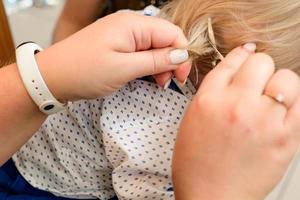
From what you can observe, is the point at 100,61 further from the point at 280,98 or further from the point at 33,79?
the point at 280,98

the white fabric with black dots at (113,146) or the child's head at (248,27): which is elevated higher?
the child's head at (248,27)

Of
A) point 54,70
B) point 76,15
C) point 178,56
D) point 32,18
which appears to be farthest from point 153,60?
point 32,18

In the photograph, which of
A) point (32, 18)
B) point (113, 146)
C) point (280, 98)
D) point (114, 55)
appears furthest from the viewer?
point (32, 18)

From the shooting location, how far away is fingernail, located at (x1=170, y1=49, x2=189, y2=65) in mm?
582

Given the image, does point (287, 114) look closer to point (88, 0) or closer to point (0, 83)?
point (0, 83)

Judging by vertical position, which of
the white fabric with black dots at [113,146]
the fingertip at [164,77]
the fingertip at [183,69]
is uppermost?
the fingertip at [183,69]

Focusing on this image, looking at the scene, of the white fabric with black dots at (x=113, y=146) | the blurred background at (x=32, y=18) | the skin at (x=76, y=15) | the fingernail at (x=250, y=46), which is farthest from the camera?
the blurred background at (x=32, y=18)

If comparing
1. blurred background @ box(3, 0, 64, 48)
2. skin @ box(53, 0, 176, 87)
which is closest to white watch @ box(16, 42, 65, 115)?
Answer: skin @ box(53, 0, 176, 87)

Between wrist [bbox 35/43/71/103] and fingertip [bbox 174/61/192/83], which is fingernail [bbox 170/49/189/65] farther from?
wrist [bbox 35/43/71/103]

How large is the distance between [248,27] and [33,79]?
0.32 metres

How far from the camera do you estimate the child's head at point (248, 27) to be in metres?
0.63

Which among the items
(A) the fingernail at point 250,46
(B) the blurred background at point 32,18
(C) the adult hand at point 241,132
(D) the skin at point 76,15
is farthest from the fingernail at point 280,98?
(B) the blurred background at point 32,18

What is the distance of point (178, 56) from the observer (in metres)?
0.58

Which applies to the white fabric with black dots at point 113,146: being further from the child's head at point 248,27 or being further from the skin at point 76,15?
the skin at point 76,15
